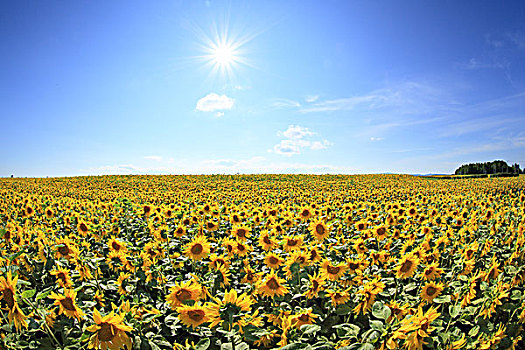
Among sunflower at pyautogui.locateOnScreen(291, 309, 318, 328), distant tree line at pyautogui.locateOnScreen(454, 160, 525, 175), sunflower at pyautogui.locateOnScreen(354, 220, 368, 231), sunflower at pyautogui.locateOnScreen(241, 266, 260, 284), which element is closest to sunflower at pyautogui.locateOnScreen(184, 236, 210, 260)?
Result: sunflower at pyautogui.locateOnScreen(241, 266, 260, 284)

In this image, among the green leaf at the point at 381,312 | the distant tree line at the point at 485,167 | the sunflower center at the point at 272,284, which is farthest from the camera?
the distant tree line at the point at 485,167

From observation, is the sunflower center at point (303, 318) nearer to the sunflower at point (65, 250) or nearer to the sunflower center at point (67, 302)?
the sunflower center at point (67, 302)

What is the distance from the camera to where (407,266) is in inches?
114

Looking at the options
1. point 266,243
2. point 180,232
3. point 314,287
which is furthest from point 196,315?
point 180,232

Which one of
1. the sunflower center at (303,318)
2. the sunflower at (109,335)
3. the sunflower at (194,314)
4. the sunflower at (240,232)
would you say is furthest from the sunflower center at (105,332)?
the sunflower at (240,232)

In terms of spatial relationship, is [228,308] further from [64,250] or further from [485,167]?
[485,167]

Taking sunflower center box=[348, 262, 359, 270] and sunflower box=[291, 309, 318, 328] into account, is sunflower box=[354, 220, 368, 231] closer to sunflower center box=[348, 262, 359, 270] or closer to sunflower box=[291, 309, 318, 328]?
sunflower center box=[348, 262, 359, 270]

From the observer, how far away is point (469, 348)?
72.4 inches

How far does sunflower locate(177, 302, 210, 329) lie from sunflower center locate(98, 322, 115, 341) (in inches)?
16.1

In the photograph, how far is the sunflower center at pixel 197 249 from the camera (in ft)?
10.2

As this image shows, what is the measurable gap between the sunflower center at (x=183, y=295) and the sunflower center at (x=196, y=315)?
0.19 metres

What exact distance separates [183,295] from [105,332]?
595 mm

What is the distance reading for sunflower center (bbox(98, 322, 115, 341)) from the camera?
5.26 feet

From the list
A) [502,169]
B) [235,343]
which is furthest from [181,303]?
[502,169]
